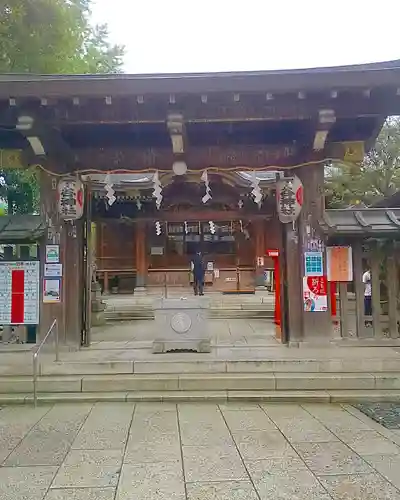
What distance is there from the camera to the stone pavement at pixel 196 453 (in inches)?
144

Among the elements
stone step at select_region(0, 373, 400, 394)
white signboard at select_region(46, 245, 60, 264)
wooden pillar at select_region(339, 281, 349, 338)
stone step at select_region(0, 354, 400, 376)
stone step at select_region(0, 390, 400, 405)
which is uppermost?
white signboard at select_region(46, 245, 60, 264)

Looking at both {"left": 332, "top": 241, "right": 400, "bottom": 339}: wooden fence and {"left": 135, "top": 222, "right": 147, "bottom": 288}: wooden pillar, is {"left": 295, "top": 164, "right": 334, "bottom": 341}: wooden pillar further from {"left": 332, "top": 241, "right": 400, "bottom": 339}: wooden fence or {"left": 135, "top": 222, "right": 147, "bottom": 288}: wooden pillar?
{"left": 135, "top": 222, "right": 147, "bottom": 288}: wooden pillar

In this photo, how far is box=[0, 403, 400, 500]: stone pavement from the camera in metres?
3.67

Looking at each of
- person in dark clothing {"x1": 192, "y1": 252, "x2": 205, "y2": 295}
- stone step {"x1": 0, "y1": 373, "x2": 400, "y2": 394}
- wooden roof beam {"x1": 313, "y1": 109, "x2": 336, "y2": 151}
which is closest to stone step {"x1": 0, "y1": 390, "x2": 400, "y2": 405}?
stone step {"x1": 0, "y1": 373, "x2": 400, "y2": 394}

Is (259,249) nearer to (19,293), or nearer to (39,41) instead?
(39,41)

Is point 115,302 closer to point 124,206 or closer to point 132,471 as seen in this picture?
point 124,206

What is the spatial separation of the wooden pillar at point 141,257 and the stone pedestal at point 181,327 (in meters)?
12.3

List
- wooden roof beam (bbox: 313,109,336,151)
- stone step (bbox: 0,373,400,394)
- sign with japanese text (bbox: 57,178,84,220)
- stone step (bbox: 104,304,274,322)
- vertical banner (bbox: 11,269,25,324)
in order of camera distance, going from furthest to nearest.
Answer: stone step (bbox: 104,304,274,322)
vertical banner (bbox: 11,269,25,324)
sign with japanese text (bbox: 57,178,84,220)
wooden roof beam (bbox: 313,109,336,151)
stone step (bbox: 0,373,400,394)

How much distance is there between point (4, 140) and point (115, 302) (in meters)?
9.48

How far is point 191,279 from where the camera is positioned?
2092 centimetres

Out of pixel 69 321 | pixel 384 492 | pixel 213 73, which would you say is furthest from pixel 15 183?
pixel 384 492

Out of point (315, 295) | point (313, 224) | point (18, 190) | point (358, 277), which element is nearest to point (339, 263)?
point (358, 277)

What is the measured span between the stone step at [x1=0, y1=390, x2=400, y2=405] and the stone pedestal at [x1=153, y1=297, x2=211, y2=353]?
1.67 metres

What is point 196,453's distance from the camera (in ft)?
14.8
